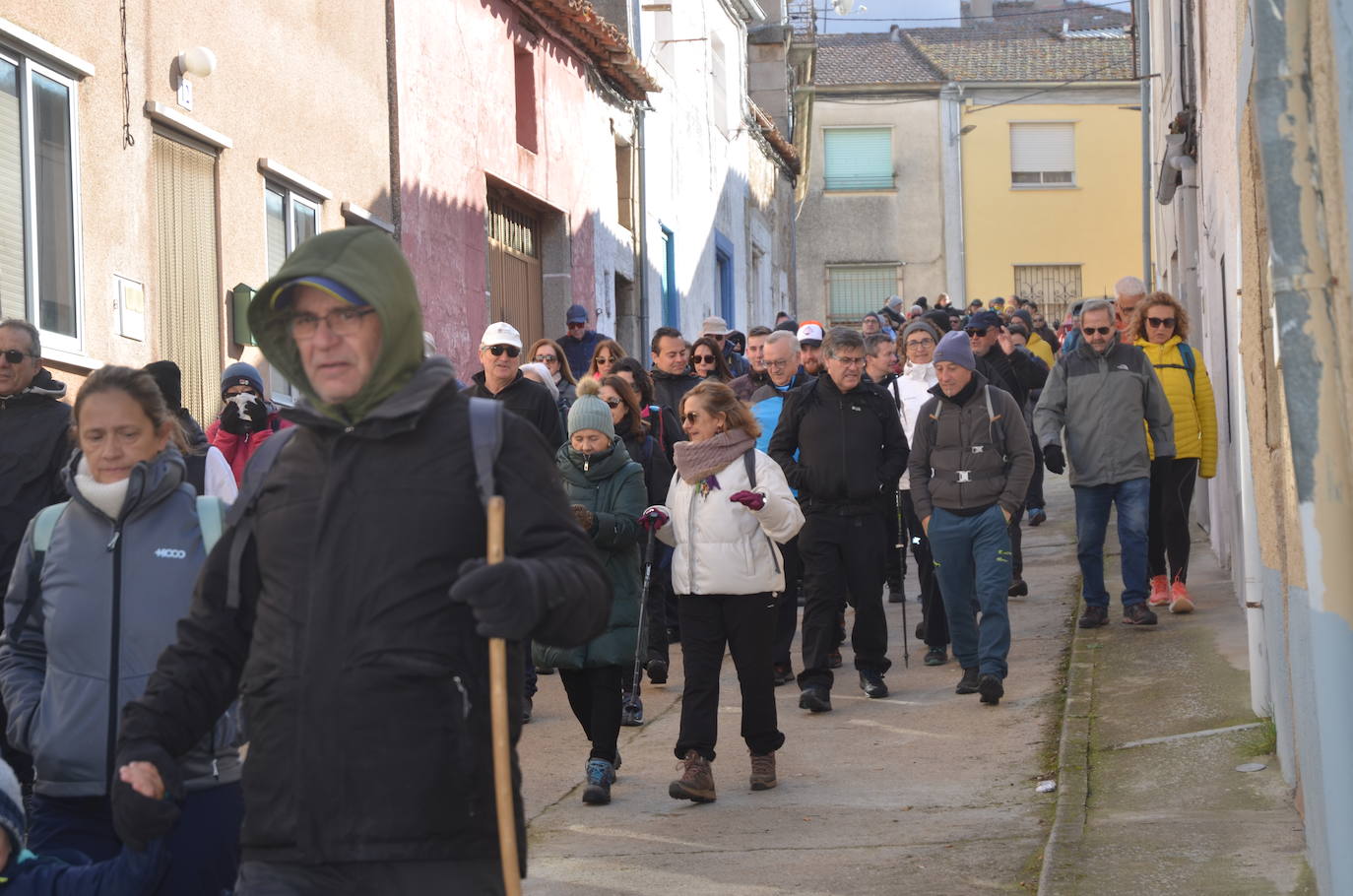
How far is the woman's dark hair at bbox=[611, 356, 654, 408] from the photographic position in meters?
11.5

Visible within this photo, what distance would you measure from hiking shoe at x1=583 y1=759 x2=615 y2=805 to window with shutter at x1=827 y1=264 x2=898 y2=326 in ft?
120

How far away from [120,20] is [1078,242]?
35838mm

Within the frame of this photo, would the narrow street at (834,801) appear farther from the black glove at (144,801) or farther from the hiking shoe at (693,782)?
the black glove at (144,801)

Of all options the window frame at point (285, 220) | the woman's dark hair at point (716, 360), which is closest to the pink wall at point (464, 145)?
the window frame at point (285, 220)

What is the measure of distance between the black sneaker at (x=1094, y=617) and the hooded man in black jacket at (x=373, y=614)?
8.61 m

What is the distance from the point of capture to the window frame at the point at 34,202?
1009cm

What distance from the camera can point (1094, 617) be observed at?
1184cm

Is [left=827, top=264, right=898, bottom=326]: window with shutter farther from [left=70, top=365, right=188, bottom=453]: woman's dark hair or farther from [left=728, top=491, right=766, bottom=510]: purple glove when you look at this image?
[left=70, top=365, right=188, bottom=453]: woman's dark hair

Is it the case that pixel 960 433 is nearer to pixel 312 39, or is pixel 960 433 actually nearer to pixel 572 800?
pixel 572 800

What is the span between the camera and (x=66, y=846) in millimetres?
4660

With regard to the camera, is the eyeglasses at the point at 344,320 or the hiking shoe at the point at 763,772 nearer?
the eyeglasses at the point at 344,320

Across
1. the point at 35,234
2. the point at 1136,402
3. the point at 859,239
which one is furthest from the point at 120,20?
the point at 859,239

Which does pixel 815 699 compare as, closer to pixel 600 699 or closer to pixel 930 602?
pixel 930 602

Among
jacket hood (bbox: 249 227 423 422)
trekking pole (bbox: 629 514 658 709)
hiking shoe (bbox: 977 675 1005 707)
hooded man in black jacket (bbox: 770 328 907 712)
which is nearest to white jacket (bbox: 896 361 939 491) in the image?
hooded man in black jacket (bbox: 770 328 907 712)
